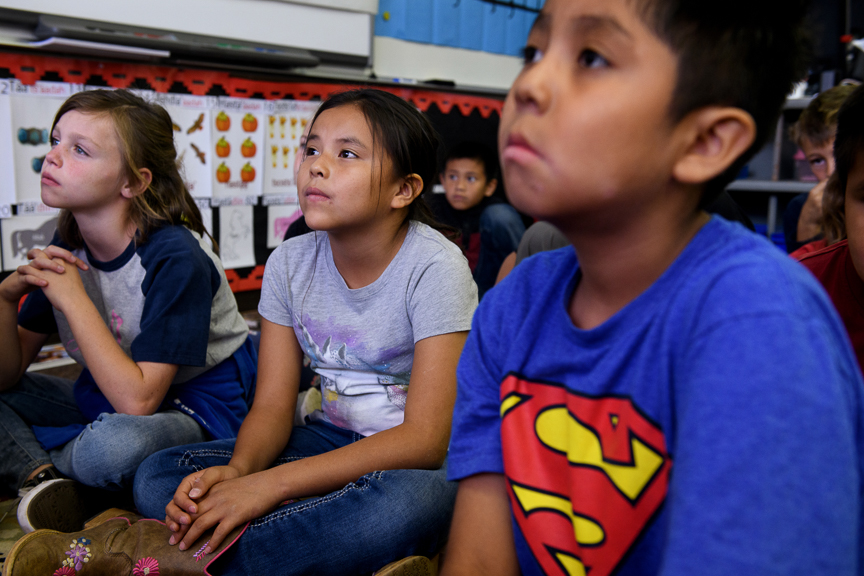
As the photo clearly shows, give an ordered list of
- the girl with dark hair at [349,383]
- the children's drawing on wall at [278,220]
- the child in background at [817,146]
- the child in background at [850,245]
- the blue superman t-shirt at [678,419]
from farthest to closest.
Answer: the children's drawing on wall at [278,220]
the child in background at [817,146]
the girl with dark hair at [349,383]
the child in background at [850,245]
the blue superman t-shirt at [678,419]

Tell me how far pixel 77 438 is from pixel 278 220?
178cm

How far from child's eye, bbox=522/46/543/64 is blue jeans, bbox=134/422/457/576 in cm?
66

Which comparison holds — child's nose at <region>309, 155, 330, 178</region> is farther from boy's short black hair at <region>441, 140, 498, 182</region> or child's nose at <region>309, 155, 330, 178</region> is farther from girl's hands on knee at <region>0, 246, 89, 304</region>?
boy's short black hair at <region>441, 140, 498, 182</region>

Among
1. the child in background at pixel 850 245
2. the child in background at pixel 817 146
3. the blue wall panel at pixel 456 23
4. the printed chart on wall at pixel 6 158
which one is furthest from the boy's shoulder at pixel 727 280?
the blue wall panel at pixel 456 23

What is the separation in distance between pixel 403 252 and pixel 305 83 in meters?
1.98

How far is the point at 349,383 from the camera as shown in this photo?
114cm

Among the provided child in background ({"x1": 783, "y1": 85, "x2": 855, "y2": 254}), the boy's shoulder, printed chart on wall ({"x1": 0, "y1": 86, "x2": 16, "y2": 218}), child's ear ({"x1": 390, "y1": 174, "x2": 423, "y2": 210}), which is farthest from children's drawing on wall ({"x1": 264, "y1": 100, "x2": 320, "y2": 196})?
the boy's shoulder

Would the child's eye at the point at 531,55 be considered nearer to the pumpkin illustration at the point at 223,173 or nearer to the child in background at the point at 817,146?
the child in background at the point at 817,146

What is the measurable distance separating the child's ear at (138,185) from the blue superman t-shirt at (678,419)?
3.21 ft

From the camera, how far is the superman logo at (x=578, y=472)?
0.51 m

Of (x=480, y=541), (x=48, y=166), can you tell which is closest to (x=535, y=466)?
(x=480, y=541)

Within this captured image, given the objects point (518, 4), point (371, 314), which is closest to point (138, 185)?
point (371, 314)

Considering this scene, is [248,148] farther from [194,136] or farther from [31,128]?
[31,128]

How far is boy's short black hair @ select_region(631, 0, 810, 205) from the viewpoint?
1.61 feet
